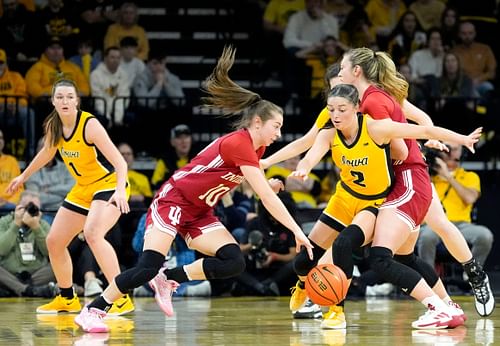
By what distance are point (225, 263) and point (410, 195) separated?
1.28m

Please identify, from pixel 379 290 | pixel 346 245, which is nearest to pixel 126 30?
pixel 379 290

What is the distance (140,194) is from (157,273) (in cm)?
487

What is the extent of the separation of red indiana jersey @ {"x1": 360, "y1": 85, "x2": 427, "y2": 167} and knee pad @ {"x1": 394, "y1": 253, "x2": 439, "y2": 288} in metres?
0.72

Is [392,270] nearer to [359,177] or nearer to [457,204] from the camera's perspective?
[359,177]

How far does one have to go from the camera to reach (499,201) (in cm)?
1278

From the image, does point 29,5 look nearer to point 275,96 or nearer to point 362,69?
point 275,96

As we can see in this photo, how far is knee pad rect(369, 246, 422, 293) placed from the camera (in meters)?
7.36

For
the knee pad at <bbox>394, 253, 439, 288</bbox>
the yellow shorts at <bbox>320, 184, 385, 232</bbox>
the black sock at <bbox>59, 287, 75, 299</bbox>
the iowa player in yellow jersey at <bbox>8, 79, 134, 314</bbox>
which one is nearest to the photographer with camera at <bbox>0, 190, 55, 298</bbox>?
the black sock at <bbox>59, 287, 75, 299</bbox>

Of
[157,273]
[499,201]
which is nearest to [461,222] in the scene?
→ [499,201]

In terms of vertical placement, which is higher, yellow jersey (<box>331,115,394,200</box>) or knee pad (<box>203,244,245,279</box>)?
yellow jersey (<box>331,115,394,200</box>)

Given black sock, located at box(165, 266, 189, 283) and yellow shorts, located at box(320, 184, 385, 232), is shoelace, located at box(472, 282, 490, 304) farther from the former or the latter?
black sock, located at box(165, 266, 189, 283)

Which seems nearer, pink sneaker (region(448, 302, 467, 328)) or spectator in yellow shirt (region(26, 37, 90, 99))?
pink sneaker (region(448, 302, 467, 328))

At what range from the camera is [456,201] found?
1173 centimetres

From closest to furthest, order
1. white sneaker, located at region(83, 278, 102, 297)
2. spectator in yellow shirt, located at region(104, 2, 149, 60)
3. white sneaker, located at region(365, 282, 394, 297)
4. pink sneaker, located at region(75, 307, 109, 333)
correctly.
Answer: pink sneaker, located at region(75, 307, 109, 333), white sneaker, located at region(83, 278, 102, 297), white sneaker, located at region(365, 282, 394, 297), spectator in yellow shirt, located at region(104, 2, 149, 60)
